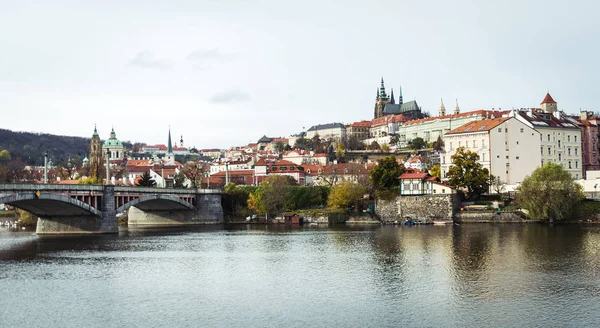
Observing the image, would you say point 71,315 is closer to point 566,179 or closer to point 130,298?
point 130,298

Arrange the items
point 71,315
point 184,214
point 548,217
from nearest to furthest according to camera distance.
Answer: point 71,315
point 548,217
point 184,214

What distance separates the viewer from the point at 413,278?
120 feet

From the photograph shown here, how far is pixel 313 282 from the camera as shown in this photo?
3616 centimetres

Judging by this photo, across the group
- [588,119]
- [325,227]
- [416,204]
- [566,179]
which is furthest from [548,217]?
[588,119]

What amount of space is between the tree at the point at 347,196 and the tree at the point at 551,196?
797 inches

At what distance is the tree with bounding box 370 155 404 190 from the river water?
85.1 feet

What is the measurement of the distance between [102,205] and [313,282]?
38392mm

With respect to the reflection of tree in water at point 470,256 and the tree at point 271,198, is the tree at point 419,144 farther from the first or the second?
the reflection of tree in water at point 470,256

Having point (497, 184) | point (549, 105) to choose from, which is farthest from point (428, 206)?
point (549, 105)

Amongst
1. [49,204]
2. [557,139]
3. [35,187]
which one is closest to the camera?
[35,187]

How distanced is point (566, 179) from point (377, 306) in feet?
149

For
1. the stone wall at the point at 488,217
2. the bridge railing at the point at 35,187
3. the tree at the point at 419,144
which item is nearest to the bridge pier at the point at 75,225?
the bridge railing at the point at 35,187

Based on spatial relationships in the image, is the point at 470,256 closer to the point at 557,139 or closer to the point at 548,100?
the point at 557,139

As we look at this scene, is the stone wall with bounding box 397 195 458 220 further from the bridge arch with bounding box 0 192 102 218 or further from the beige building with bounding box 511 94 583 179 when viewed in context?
the bridge arch with bounding box 0 192 102 218
